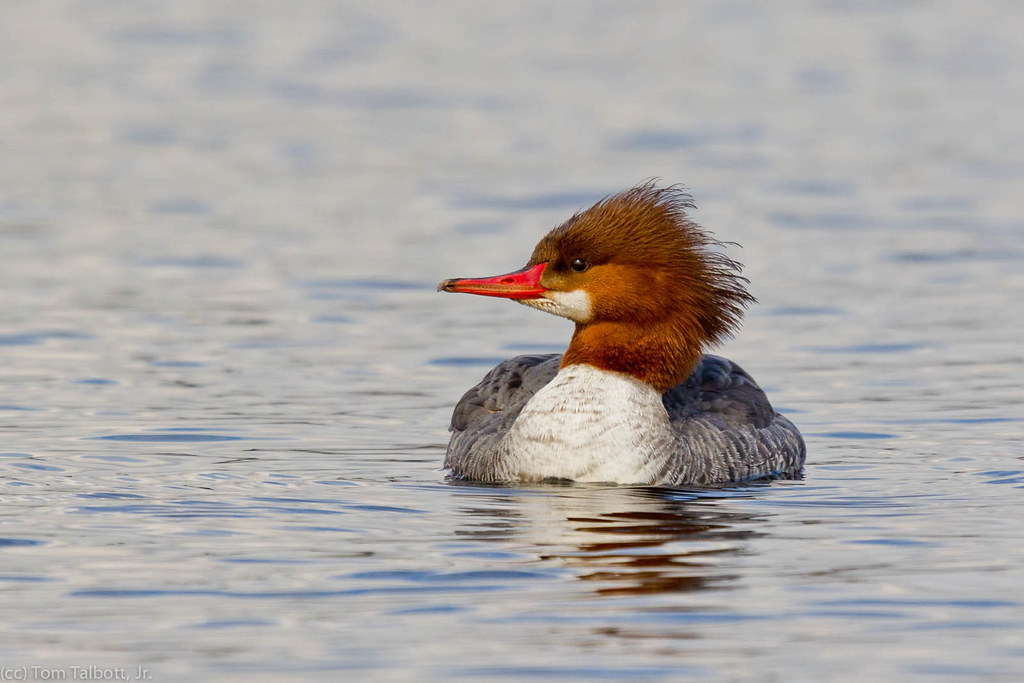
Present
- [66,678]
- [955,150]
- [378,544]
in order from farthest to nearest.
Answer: [955,150]
[378,544]
[66,678]

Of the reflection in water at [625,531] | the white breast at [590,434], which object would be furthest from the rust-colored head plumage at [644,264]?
the reflection in water at [625,531]

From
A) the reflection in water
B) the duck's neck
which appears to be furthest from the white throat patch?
the reflection in water

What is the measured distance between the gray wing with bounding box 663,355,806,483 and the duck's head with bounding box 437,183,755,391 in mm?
347

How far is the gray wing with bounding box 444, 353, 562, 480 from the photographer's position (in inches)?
430

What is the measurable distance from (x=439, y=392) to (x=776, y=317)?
3468 mm

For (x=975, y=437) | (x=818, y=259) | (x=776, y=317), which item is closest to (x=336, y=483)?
(x=975, y=437)

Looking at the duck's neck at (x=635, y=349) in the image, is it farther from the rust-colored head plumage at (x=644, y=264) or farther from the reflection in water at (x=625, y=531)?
the reflection in water at (x=625, y=531)

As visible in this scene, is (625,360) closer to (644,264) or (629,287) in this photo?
(629,287)

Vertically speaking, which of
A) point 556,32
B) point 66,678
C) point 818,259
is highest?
point 556,32

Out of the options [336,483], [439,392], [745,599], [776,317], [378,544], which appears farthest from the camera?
[776,317]

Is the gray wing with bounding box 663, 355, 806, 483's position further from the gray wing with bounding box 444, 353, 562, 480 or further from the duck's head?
the gray wing with bounding box 444, 353, 562, 480

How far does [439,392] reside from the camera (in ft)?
44.4

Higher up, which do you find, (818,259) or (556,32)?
(556,32)

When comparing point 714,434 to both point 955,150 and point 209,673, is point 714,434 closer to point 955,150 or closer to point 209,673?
point 209,673
